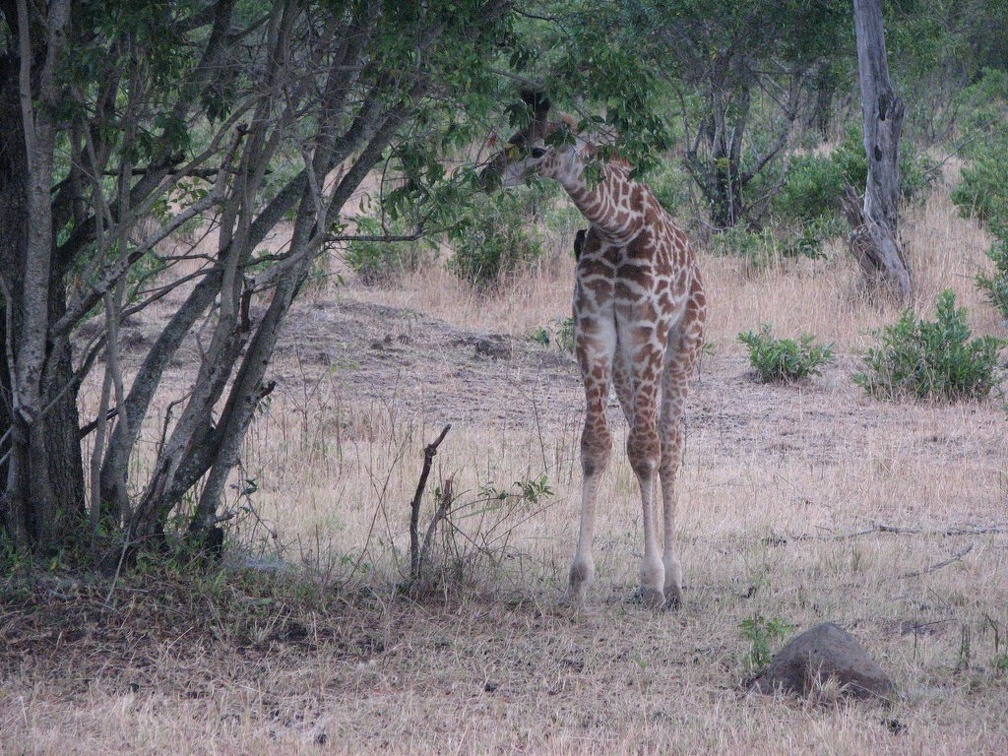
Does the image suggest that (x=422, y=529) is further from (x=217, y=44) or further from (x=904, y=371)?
(x=904, y=371)

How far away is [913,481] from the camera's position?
811cm

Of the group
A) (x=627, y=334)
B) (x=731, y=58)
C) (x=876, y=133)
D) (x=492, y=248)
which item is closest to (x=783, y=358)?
(x=492, y=248)

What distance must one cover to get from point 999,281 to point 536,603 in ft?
27.4

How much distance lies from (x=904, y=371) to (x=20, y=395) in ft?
25.2

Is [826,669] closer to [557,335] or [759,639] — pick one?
[759,639]

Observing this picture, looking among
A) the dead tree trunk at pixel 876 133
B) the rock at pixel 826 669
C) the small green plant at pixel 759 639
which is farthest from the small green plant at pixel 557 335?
the rock at pixel 826 669

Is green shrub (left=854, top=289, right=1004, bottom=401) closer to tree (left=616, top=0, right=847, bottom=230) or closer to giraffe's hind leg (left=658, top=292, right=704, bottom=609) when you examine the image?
giraffe's hind leg (left=658, top=292, right=704, bottom=609)

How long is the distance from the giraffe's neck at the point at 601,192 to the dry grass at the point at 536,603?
1.70 m

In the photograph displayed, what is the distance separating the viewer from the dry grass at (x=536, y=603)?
14.3 feet

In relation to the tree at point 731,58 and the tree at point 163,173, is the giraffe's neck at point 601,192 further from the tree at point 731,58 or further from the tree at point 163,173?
the tree at point 731,58

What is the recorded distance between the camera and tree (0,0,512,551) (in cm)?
470

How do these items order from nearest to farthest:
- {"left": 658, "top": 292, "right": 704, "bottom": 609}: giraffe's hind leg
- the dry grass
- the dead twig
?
the dry grass < the dead twig < {"left": 658, "top": 292, "right": 704, "bottom": 609}: giraffe's hind leg

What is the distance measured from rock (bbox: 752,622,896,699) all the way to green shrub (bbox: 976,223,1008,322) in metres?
8.39

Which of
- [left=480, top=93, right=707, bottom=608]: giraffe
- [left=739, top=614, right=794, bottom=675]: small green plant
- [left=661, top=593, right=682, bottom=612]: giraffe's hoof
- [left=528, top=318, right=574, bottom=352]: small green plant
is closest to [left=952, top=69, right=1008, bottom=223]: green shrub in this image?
[left=528, top=318, right=574, bottom=352]: small green plant
